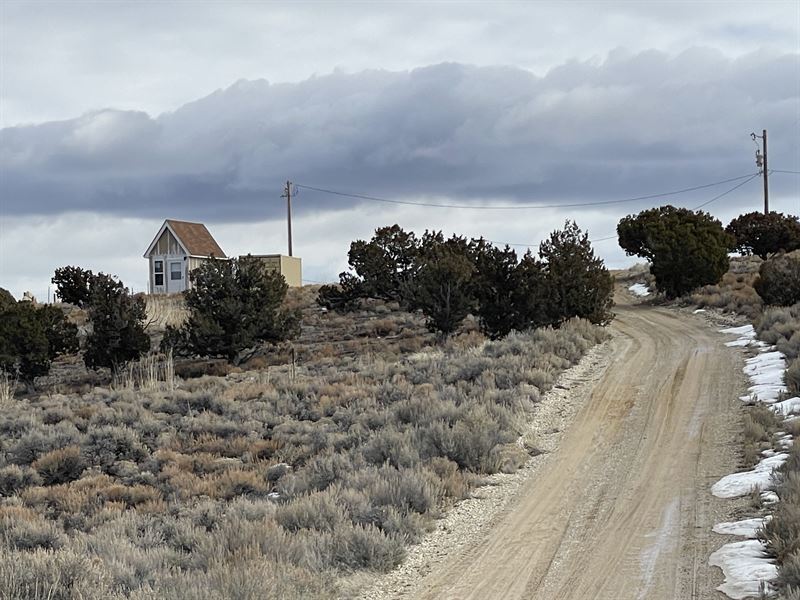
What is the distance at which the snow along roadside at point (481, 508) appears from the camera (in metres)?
8.73

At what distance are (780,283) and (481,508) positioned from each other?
2358 centimetres

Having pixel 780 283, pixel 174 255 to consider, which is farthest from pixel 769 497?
pixel 174 255

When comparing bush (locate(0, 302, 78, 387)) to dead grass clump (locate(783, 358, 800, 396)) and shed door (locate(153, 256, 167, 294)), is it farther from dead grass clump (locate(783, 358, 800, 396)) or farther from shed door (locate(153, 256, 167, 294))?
dead grass clump (locate(783, 358, 800, 396))

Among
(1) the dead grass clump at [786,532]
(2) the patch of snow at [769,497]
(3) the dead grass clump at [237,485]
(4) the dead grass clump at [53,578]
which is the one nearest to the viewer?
(4) the dead grass clump at [53,578]

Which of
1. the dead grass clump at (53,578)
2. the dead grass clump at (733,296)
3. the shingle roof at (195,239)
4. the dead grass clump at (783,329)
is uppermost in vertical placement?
the shingle roof at (195,239)

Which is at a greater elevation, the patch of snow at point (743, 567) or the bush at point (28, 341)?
the bush at point (28, 341)

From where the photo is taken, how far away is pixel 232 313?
3506 centimetres

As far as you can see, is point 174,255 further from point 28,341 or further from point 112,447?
point 112,447

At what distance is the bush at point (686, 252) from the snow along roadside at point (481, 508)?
20928mm

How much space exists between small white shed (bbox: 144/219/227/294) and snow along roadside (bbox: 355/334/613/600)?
Answer: 37.9 m

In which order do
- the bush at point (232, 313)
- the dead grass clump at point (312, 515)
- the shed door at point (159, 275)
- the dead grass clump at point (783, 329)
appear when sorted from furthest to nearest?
1. the shed door at point (159, 275)
2. the bush at point (232, 313)
3. the dead grass clump at point (783, 329)
4. the dead grass clump at point (312, 515)

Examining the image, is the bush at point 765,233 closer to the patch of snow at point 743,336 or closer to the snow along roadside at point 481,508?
the patch of snow at point 743,336

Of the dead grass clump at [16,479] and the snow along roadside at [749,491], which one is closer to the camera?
the snow along roadside at [749,491]

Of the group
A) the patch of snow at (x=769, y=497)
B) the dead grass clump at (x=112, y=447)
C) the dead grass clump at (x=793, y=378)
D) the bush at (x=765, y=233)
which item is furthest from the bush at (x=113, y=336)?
the bush at (x=765, y=233)
